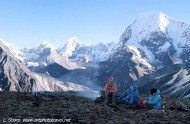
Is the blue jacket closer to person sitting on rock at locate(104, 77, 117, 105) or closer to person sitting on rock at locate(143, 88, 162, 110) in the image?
person sitting on rock at locate(143, 88, 162, 110)

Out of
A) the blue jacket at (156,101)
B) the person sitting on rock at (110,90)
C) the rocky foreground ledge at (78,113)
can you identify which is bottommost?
the rocky foreground ledge at (78,113)

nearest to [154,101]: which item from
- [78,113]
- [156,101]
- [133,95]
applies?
[156,101]

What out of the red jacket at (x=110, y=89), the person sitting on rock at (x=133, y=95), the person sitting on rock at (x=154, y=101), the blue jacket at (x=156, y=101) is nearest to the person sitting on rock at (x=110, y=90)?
the red jacket at (x=110, y=89)

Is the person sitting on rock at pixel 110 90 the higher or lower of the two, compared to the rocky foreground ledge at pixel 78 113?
higher

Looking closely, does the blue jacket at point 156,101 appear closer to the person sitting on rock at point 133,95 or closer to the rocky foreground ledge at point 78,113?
the rocky foreground ledge at point 78,113

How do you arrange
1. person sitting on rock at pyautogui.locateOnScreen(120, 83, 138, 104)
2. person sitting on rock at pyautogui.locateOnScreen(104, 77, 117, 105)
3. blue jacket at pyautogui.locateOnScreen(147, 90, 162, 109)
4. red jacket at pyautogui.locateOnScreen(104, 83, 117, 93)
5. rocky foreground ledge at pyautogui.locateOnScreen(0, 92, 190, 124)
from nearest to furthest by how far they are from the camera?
rocky foreground ledge at pyautogui.locateOnScreen(0, 92, 190, 124), blue jacket at pyautogui.locateOnScreen(147, 90, 162, 109), person sitting on rock at pyautogui.locateOnScreen(120, 83, 138, 104), person sitting on rock at pyautogui.locateOnScreen(104, 77, 117, 105), red jacket at pyautogui.locateOnScreen(104, 83, 117, 93)

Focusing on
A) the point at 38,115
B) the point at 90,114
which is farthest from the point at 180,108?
the point at 38,115

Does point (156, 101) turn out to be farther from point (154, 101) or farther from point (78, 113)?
point (78, 113)

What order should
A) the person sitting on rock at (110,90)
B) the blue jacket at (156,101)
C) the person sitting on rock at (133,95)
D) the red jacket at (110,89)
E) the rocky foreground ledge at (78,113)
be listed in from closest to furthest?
1. the rocky foreground ledge at (78,113)
2. the blue jacket at (156,101)
3. the person sitting on rock at (133,95)
4. the person sitting on rock at (110,90)
5. the red jacket at (110,89)

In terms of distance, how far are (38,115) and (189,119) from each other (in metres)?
10.4

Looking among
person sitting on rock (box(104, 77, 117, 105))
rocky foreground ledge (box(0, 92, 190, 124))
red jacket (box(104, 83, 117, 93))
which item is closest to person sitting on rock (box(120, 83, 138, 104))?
person sitting on rock (box(104, 77, 117, 105))

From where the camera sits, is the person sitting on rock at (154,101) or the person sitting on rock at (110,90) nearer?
the person sitting on rock at (154,101)

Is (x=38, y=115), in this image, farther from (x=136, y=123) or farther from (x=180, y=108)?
(x=180, y=108)

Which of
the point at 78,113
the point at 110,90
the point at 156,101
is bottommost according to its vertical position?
the point at 78,113
